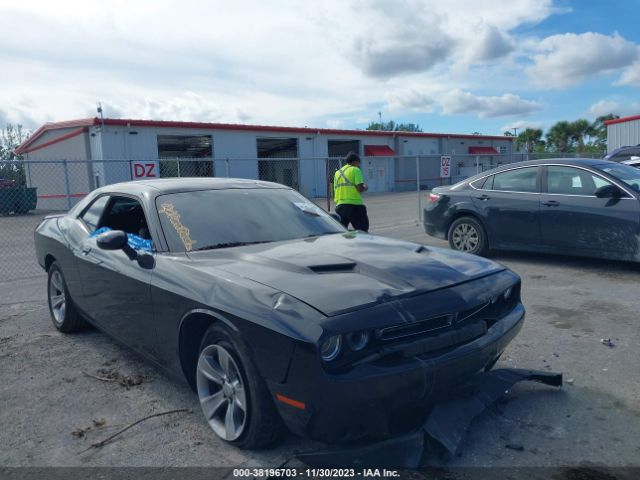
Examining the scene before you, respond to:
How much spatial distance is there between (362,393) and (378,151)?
119 ft

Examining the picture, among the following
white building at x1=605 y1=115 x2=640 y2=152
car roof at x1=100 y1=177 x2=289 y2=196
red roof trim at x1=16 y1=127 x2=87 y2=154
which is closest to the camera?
car roof at x1=100 y1=177 x2=289 y2=196

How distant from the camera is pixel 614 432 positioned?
3.10 m

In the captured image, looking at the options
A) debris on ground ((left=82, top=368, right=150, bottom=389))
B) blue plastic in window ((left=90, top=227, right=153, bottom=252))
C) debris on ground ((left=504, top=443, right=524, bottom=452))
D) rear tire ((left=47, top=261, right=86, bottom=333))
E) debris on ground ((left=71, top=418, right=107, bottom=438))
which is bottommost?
debris on ground ((left=71, top=418, right=107, bottom=438))

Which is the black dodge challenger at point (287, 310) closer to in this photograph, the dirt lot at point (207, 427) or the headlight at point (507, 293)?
the headlight at point (507, 293)

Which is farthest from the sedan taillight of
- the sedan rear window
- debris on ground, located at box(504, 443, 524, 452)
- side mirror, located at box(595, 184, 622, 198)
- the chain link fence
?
debris on ground, located at box(504, 443, 524, 452)

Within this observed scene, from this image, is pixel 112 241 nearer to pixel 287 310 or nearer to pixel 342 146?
pixel 287 310

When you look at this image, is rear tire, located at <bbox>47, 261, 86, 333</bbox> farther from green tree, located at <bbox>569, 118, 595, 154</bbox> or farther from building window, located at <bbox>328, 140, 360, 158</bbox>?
green tree, located at <bbox>569, 118, 595, 154</bbox>

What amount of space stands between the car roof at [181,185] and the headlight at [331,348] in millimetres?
2108

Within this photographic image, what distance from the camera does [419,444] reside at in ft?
9.02

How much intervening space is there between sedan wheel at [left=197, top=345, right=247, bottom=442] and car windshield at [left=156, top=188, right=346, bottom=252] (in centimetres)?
83

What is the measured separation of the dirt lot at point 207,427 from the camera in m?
2.97

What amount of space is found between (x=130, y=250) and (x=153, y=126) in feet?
82.7

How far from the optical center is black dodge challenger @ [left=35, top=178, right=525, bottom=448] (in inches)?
101

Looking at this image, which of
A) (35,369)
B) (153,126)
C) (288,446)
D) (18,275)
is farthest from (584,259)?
(153,126)
